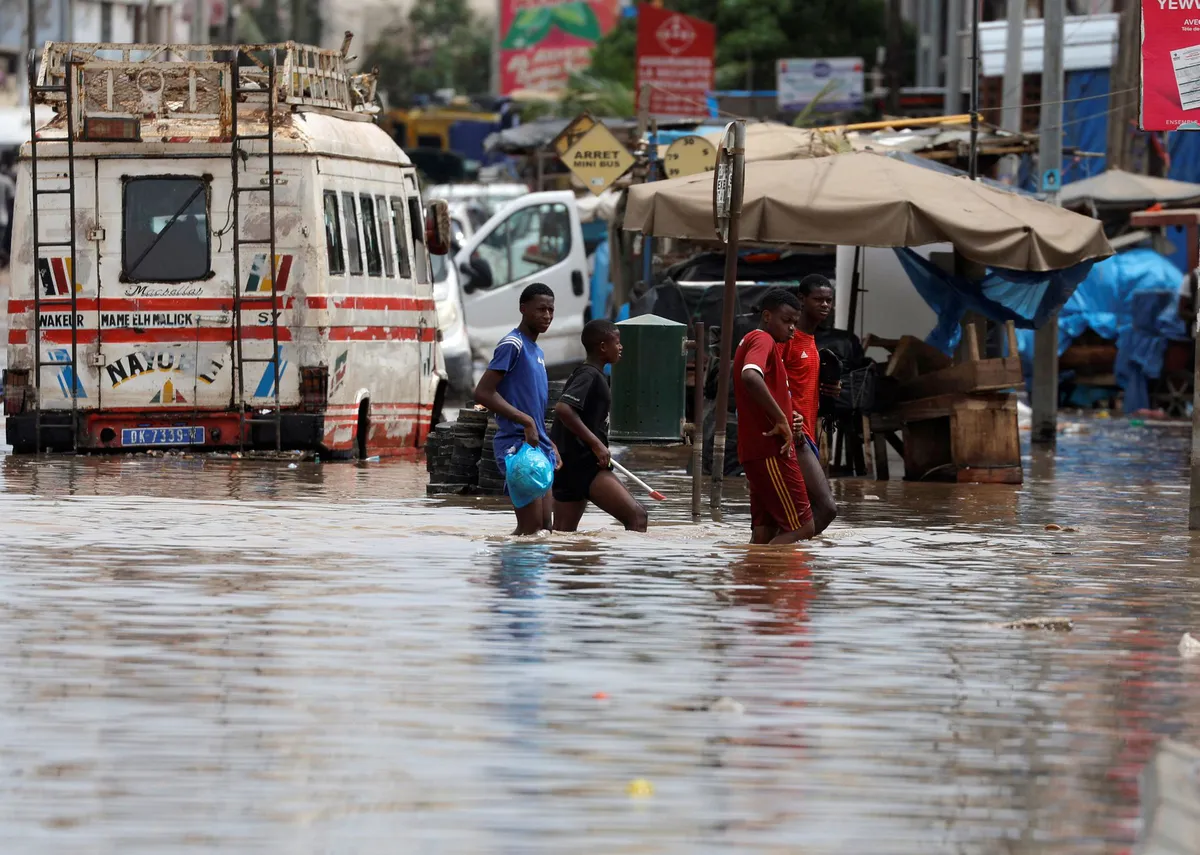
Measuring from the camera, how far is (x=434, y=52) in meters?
102

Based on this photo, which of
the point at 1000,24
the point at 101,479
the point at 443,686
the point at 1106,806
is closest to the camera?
the point at 1106,806

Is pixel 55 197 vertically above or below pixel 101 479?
above

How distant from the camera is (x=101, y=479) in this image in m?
16.9

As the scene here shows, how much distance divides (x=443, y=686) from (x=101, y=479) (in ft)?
30.2

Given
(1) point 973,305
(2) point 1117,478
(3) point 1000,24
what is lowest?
(2) point 1117,478

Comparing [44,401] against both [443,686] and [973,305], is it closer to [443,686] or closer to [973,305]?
[973,305]

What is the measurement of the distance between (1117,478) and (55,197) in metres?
8.30

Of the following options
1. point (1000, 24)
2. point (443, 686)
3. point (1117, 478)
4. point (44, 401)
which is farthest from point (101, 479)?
point (1000, 24)

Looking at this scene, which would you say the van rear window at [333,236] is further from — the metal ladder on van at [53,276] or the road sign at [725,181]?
the road sign at [725,181]

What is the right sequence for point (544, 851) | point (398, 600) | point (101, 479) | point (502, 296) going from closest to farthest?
point (544, 851), point (398, 600), point (101, 479), point (502, 296)

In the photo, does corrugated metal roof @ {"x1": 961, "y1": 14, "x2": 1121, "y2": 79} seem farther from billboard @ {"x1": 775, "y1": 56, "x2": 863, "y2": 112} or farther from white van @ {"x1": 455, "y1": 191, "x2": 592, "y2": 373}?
white van @ {"x1": 455, "y1": 191, "x2": 592, "y2": 373}

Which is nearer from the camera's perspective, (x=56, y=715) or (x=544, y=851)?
(x=544, y=851)

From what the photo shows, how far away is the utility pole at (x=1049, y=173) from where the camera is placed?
24203 millimetres

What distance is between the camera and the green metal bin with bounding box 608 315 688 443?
16.3 m
